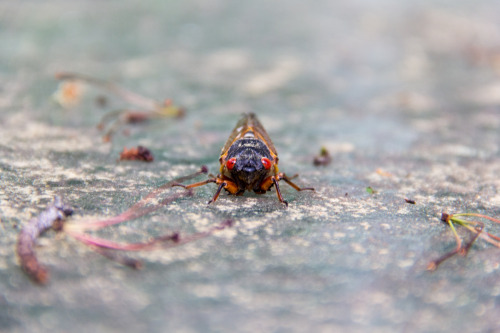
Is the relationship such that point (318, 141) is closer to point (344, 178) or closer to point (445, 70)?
point (344, 178)

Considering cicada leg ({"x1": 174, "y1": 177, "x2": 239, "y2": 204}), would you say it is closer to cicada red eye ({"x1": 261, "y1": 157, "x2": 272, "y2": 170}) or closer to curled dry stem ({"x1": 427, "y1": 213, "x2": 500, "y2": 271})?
cicada red eye ({"x1": 261, "y1": 157, "x2": 272, "y2": 170})

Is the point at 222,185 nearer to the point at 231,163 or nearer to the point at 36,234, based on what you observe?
the point at 231,163

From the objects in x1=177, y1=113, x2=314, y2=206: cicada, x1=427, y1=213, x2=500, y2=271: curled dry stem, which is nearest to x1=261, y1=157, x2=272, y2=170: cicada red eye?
x1=177, y1=113, x2=314, y2=206: cicada

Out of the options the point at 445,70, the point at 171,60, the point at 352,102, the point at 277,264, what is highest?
the point at 445,70

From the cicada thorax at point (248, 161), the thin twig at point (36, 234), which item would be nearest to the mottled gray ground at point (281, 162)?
the thin twig at point (36, 234)

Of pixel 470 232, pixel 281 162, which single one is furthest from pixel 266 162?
pixel 470 232

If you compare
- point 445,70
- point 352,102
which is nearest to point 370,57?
point 445,70
